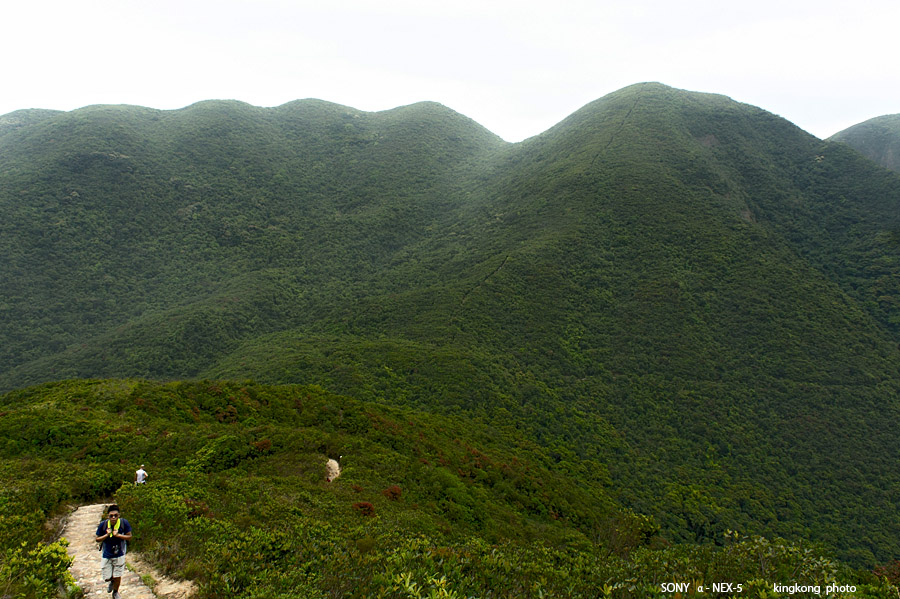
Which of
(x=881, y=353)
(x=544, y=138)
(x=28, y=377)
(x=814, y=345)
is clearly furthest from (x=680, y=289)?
(x=28, y=377)

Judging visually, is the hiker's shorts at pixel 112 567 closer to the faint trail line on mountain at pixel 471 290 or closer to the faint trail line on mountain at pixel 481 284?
the faint trail line on mountain at pixel 471 290

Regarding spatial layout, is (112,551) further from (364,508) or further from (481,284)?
(481,284)

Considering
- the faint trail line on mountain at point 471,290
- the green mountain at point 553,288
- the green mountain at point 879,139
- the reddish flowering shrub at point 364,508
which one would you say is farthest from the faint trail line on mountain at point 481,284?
the green mountain at point 879,139

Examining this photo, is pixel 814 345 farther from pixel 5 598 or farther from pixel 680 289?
pixel 5 598

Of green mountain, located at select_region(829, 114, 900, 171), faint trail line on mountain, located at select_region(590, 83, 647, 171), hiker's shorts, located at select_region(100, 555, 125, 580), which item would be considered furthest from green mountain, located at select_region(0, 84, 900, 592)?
green mountain, located at select_region(829, 114, 900, 171)

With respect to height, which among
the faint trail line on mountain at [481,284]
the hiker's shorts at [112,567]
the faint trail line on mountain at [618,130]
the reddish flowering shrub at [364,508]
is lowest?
the reddish flowering shrub at [364,508]

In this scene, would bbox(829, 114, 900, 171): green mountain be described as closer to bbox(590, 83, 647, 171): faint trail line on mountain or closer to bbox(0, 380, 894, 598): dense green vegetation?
bbox(590, 83, 647, 171): faint trail line on mountain

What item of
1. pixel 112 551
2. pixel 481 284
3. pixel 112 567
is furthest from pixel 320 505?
pixel 481 284
